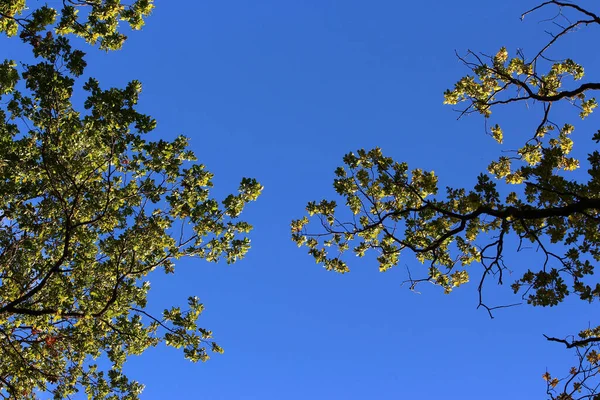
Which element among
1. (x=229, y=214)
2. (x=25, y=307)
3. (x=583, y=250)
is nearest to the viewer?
(x=583, y=250)

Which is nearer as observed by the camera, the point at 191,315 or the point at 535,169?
the point at 535,169

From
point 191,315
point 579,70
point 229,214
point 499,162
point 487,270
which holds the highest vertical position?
point 579,70

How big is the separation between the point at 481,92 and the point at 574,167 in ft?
10.7

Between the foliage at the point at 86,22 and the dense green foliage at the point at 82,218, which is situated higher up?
the foliage at the point at 86,22

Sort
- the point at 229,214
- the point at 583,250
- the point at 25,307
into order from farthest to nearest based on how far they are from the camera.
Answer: the point at 229,214
the point at 25,307
the point at 583,250

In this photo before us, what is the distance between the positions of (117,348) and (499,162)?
11.8 meters

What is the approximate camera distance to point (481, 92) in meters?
12.9

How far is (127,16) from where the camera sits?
436 inches

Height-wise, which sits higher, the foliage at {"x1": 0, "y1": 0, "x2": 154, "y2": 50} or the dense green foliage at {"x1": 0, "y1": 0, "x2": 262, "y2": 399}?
the foliage at {"x1": 0, "y1": 0, "x2": 154, "y2": 50}

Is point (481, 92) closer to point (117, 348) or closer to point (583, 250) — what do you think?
point (583, 250)

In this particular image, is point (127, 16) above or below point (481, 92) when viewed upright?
above

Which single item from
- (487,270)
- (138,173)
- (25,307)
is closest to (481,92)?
(487,270)

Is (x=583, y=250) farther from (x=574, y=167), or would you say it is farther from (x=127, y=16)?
(x=127, y=16)

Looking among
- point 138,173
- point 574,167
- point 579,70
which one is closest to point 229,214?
point 138,173
